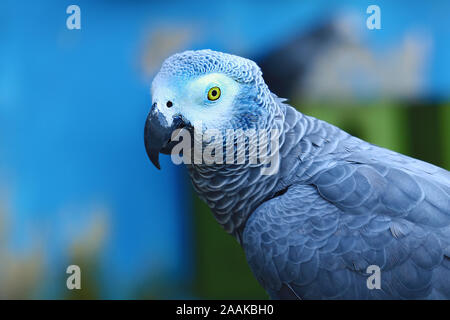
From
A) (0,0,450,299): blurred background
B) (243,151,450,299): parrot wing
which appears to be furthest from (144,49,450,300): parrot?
(0,0,450,299): blurred background

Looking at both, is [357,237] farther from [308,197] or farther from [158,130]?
[158,130]

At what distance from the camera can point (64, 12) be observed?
2.00 m

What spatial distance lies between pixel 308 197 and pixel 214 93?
0.32 m

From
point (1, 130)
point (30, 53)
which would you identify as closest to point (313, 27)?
point (30, 53)

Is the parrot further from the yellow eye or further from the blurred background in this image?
the blurred background

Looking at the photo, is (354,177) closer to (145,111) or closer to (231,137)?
(231,137)

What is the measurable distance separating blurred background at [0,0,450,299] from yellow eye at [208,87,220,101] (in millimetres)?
1030

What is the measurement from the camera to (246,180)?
1028 millimetres

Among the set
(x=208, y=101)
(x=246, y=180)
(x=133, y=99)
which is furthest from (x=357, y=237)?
(x=133, y=99)

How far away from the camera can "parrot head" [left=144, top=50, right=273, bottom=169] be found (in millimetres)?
927

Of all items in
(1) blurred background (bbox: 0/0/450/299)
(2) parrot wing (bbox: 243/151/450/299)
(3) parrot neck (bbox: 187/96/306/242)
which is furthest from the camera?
(1) blurred background (bbox: 0/0/450/299)

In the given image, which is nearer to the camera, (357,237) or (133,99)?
(357,237)

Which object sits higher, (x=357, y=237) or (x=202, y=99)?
(x=202, y=99)

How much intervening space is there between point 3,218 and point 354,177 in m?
1.75
